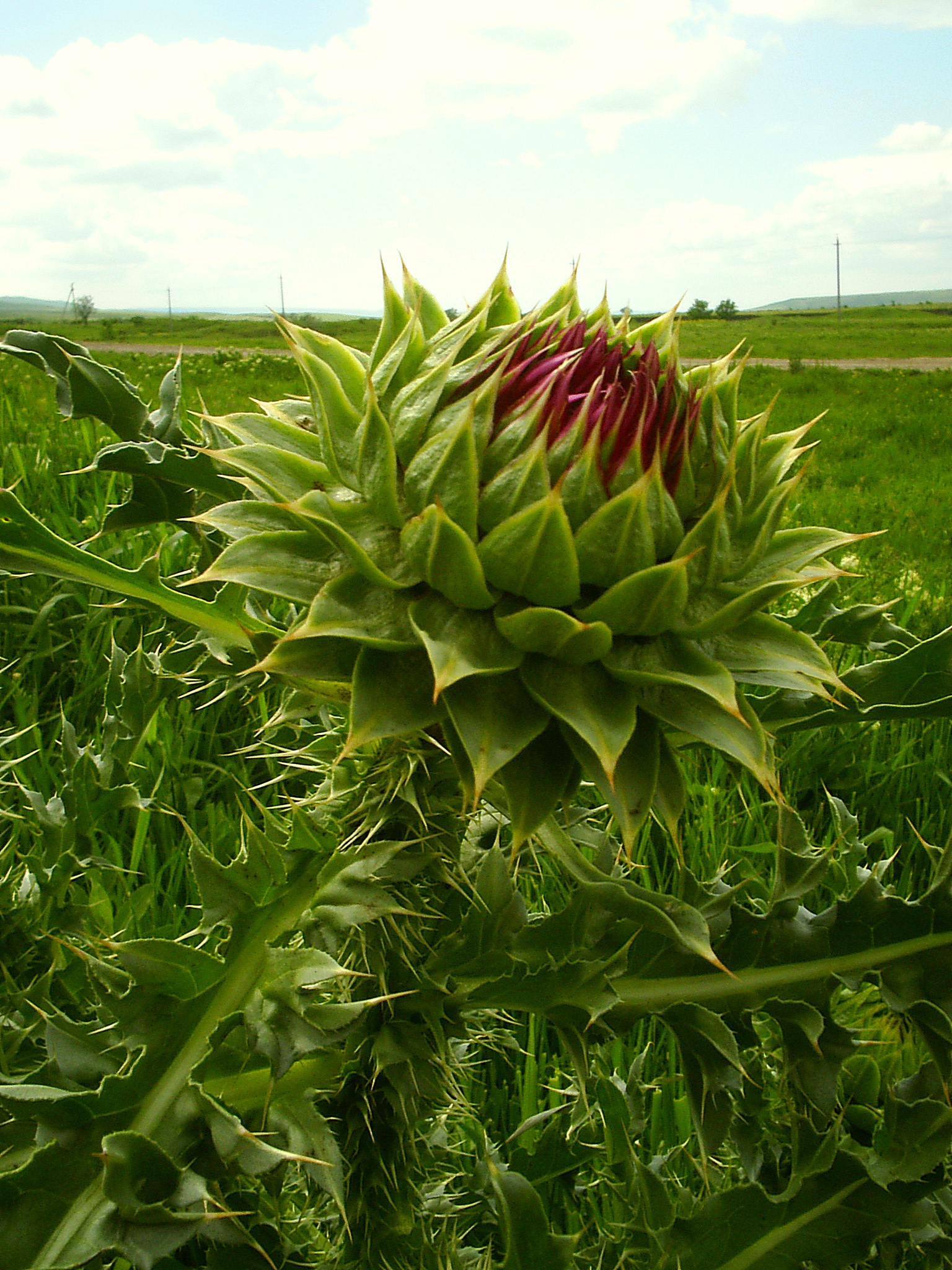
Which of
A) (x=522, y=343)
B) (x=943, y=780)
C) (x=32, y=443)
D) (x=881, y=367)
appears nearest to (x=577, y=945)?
(x=522, y=343)

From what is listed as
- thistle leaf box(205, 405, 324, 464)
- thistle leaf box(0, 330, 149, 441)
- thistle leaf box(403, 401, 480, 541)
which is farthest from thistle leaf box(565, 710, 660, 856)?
thistle leaf box(0, 330, 149, 441)

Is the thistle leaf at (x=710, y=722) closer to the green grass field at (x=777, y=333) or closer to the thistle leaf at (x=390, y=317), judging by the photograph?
the thistle leaf at (x=390, y=317)

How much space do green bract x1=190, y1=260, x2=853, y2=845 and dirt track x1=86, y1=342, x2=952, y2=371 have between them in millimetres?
23317

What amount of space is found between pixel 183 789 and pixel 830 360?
97.1ft

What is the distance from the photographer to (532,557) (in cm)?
123

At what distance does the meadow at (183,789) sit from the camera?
1960mm

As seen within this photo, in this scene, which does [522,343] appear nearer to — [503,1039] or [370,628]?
[370,628]

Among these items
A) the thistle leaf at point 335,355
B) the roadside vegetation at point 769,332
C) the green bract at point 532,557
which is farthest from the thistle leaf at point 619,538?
the roadside vegetation at point 769,332

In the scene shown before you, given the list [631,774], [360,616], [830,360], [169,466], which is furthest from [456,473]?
[830,360]

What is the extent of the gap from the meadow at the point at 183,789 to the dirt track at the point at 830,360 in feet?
67.4

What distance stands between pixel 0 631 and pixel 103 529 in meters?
2.22

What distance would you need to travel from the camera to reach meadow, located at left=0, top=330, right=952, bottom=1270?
196cm

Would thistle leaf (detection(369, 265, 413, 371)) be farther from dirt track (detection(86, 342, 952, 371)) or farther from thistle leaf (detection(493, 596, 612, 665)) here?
dirt track (detection(86, 342, 952, 371))

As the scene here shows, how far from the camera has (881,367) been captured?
87.2ft
